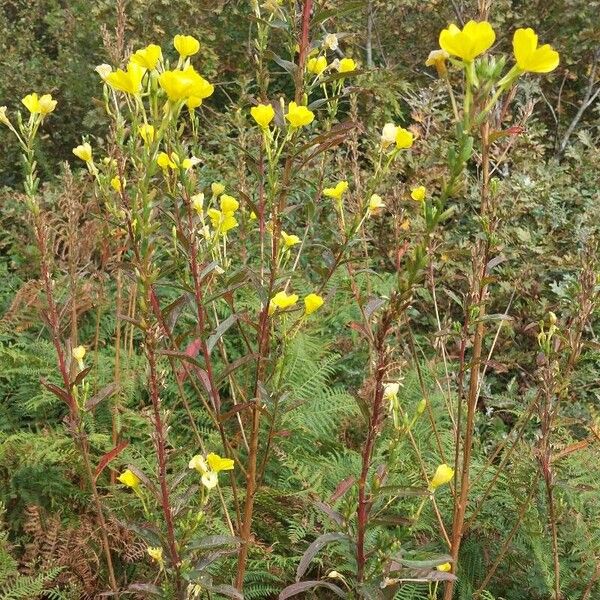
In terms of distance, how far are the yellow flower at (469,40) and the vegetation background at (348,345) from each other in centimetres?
54

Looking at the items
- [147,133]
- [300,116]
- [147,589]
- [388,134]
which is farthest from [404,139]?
[147,589]

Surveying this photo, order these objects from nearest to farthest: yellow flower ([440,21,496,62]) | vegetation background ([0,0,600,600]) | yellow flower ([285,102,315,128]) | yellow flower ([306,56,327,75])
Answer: yellow flower ([440,21,496,62]) < yellow flower ([285,102,315,128]) < yellow flower ([306,56,327,75]) < vegetation background ([0,0,600,600])

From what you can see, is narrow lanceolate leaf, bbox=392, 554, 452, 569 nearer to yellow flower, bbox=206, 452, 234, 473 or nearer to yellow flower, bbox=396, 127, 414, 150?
yellow flower, bbox=206, 452, 234, 473

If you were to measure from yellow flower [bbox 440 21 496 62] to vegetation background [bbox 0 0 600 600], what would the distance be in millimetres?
544

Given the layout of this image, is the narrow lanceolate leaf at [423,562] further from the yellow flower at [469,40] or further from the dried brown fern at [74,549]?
the dried brown fern at [74,549]

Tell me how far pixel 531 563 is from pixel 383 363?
1.13 meters

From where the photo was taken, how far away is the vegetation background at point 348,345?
1773 millimetres

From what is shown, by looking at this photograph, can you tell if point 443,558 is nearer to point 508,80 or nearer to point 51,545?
point 508,80

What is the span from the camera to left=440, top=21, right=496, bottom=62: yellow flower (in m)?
0.81

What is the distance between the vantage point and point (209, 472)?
110cm

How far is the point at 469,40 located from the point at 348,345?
7.30ft

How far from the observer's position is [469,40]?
82cm

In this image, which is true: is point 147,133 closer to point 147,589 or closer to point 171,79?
point 171,79

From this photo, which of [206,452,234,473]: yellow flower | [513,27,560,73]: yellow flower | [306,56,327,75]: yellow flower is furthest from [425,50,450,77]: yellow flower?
[206,452,234,473]: yellow flower
